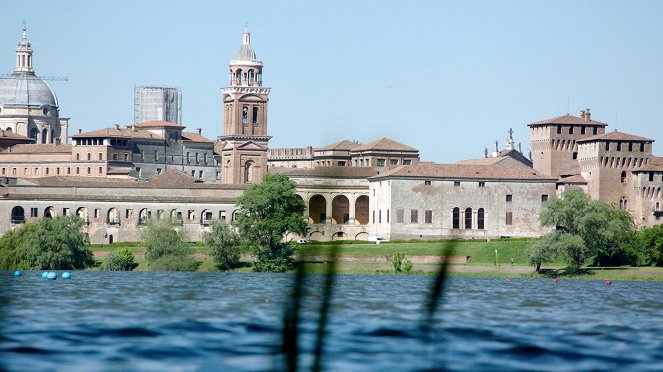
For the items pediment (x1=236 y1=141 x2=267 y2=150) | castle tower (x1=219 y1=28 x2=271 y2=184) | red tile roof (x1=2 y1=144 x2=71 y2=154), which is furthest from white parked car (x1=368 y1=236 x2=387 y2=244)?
red tile roof (x1=2 y1=144 x2=71 y2=154)

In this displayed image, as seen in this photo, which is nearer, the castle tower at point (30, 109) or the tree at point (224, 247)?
the tree at point (224, 247)

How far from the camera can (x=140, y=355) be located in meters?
21.0

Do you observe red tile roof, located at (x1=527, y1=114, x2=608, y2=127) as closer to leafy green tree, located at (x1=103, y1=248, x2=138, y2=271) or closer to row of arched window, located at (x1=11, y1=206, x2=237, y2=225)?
row of arched window, located at (x1=11, y1=206, x2=237, y2=225)

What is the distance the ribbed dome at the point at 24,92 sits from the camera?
18088 centimetres

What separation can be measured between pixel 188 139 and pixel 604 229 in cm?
7675

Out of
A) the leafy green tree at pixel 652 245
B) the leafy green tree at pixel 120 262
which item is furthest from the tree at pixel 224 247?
the leafy green tree at pixel 652 245

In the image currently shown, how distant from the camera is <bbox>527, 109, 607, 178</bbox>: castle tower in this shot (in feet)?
392

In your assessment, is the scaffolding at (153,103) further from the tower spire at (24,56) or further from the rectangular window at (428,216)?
the rectangular window at (428,216)

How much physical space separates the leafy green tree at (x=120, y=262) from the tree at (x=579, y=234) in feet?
77.5

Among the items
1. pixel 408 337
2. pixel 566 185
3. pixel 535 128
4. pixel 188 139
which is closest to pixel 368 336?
pixel 408 337

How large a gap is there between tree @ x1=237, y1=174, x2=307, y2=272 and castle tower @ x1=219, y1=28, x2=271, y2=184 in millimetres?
45415

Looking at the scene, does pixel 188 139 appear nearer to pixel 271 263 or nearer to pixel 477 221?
pixel 477 221

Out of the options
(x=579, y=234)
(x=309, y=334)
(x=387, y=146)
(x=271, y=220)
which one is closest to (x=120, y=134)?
(x=387, y=146)

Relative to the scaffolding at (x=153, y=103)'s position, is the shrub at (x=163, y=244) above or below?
below
